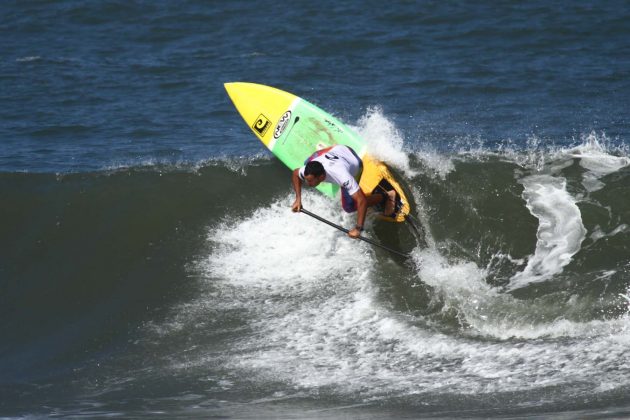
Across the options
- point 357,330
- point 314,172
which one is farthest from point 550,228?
point 314,172

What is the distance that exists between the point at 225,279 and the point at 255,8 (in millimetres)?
12398

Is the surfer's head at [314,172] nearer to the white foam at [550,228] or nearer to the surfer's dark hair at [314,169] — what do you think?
the surfer's dark hair at [314,169]

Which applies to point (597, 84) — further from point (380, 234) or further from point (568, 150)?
point (380, 234)

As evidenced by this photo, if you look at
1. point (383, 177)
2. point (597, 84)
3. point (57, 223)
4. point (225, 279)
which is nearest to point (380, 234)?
point (383, 177)

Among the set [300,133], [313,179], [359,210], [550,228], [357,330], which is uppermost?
[300,133]

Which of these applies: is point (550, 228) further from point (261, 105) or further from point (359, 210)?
point (261, 105)

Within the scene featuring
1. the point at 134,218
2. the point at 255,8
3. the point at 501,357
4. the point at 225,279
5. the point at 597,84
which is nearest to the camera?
the point at 501,357

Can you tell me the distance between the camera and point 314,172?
8.84m

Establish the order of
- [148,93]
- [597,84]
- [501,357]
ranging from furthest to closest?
1. [148,93]
2. [597,84]
3. [501,357]

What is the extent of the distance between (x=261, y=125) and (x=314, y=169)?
294cm

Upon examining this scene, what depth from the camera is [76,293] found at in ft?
32.7

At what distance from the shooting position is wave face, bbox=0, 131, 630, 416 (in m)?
7.56

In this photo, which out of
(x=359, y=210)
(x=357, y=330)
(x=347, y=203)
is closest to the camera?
(x=357, y=330)

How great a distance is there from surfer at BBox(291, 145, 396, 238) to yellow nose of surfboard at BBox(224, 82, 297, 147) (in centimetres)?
195
